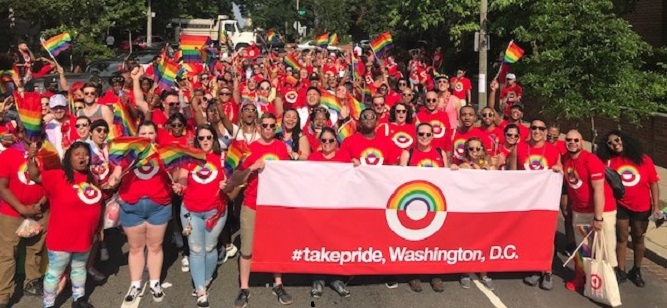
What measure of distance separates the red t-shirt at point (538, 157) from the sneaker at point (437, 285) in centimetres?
143

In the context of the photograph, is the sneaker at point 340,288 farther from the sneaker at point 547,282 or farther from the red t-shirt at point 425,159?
the sneaker at point 547,282

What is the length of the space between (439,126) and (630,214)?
2319 millimetres

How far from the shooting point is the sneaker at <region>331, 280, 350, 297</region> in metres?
5.73

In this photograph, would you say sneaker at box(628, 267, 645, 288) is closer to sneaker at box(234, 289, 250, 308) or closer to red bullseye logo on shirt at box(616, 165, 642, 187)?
red bullseye logo on shirt at box(616, 165, 642, 187)

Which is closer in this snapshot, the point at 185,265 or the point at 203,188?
the point at 203,188

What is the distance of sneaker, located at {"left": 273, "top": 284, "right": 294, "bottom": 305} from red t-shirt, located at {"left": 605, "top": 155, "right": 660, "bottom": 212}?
3.34 metres

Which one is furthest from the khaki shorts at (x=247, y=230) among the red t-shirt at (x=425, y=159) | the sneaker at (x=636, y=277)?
the sneaker at (x=636, y=277)

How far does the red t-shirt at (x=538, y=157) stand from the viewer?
241 inches

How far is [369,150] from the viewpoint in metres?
6.05

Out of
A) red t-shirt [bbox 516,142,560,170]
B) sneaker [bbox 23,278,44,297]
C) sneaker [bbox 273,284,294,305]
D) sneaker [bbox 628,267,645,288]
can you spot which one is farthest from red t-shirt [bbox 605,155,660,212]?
sneaker [bbox 23,278,44,297]

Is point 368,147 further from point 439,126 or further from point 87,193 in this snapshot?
point 87,193

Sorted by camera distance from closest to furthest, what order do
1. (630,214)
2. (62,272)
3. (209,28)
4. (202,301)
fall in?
(62,272) → (202,301) → (630,214) → (209,28)

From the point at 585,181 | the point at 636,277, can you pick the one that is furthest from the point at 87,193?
the point at 636,277

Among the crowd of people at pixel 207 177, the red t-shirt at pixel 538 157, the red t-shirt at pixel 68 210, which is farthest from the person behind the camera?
the red t-shirt at pixel 538 157
